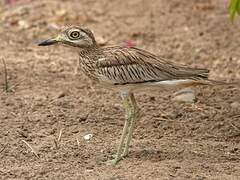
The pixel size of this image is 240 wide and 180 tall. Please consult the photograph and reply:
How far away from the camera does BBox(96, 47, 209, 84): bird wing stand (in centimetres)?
578

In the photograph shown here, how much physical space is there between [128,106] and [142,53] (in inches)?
17.7

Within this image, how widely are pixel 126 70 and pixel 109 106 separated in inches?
54.4

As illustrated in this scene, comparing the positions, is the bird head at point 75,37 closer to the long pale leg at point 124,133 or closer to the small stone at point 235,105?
the long pale leg at point 124,133

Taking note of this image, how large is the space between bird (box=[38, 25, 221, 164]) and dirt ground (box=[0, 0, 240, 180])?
423 millimetres

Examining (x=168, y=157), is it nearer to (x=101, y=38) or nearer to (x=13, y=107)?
(x=13, y=107)

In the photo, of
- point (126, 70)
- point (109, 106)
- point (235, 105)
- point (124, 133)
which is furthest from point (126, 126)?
point (235, 105)

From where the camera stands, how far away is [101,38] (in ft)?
31.2

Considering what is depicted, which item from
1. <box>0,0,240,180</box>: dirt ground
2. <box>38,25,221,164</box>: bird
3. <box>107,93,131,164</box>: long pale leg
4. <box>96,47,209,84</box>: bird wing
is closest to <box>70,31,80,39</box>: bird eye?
<box>38,25,221,164</box>: bird

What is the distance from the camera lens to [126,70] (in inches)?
228

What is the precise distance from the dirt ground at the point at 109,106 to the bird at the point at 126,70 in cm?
42

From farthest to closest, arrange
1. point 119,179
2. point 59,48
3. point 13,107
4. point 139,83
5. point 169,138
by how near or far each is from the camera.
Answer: point 59,48 → point 13,107 → point 169,138 → point 139,83 → point 119,179

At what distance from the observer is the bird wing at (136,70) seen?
5781 millimetres

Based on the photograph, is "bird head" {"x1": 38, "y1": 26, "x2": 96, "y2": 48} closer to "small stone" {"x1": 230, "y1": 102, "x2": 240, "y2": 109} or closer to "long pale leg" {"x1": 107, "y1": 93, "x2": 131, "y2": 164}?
"long pale leg" {"x1": 107, "y1": 93, "x2": 131, "y2": 164}

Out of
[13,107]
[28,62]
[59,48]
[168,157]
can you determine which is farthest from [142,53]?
[59,48]
